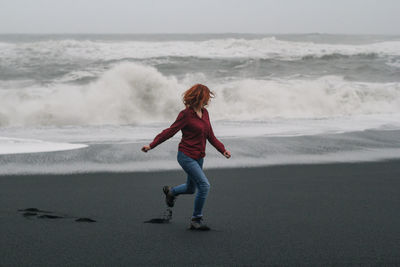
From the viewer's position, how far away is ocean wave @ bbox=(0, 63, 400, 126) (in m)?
13.2

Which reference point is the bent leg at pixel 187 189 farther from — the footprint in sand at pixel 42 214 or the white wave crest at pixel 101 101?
the white wave crest at pixel 101 101

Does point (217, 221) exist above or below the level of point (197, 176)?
below

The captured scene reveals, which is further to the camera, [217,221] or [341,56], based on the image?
[341,56]

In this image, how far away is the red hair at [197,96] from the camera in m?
3.48

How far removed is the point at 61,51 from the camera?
25719mm

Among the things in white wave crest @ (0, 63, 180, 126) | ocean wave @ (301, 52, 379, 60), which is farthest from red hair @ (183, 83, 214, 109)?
ocean wave @ (301, 52, 379, 60)

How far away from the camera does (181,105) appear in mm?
14844

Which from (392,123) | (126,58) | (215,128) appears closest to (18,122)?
(215,128)

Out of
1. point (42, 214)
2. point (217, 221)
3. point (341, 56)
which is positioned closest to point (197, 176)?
point (217, 221)

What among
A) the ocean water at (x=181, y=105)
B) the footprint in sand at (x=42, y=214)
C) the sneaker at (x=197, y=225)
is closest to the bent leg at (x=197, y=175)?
the sneaker at (x=197, y=225)

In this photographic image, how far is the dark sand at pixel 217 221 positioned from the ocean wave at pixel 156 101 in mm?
7984

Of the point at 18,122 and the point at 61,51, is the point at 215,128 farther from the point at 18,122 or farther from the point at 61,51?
the point at 61,51

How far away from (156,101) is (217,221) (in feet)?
36.3

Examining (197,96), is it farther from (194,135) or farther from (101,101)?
(101,101)
